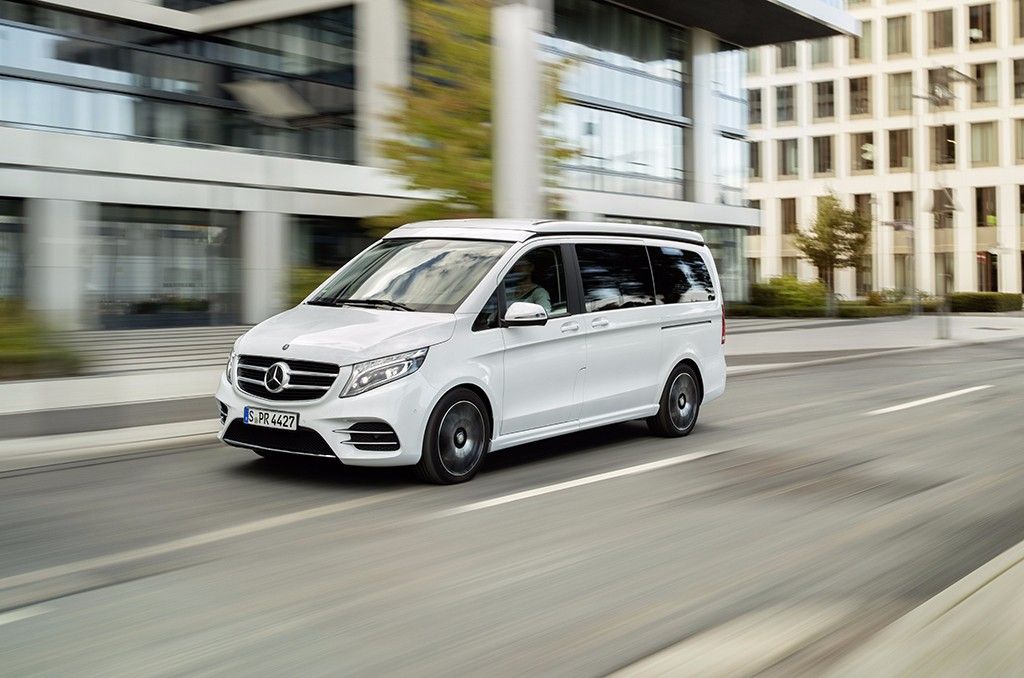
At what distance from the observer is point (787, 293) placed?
147ft

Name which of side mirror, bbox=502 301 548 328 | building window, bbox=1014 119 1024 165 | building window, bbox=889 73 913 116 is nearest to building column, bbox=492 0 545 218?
side mirror, bbox=502 301 548 328

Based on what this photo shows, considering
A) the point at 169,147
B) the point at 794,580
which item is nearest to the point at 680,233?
the point at 794,580

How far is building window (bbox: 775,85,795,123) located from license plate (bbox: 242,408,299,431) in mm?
72316

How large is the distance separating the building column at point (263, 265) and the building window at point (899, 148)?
51.4 m

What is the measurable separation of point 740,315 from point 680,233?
34.1 metres

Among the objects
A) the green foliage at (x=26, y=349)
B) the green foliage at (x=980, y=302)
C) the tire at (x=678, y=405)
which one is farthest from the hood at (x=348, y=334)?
the green foliage at (x=980, y=302)

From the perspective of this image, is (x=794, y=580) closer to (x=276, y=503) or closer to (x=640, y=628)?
(x=640, y=628)

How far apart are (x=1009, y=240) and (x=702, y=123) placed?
3291 centimetres

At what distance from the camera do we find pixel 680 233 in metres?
10.6

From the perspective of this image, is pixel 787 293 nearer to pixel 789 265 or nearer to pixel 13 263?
pixel 789 265

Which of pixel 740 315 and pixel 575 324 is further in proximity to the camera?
pixel 740 315

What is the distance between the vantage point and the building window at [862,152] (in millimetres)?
72250

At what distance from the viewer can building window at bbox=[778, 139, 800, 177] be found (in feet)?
247

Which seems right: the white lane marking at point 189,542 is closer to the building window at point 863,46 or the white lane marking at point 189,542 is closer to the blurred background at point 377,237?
the blurred background at point 377,237
